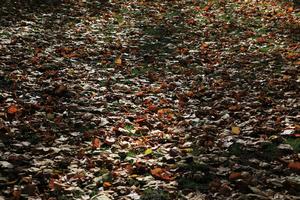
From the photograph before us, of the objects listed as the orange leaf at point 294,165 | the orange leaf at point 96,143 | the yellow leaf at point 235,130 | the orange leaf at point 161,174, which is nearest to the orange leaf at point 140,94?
the orange leaf at point 96,143

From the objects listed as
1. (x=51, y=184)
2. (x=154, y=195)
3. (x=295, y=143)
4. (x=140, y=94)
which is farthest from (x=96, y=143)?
(x=295, y=143)

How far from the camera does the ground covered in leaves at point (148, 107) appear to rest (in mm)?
5016

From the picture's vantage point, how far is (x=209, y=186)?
484 cm

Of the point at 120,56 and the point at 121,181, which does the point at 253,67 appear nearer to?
the point at 120,56

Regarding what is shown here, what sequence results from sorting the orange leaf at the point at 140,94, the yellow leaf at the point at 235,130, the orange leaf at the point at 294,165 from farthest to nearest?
1. the orange leaf at the point at 140,94
2. the yellow leaf at the point at 235,130
3. the orange leaf at the point at 294,165

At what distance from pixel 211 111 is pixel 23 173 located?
3.56 meters

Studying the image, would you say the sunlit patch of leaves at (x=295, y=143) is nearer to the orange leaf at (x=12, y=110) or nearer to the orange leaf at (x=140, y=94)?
the orange leaf at (x=140, y=94)

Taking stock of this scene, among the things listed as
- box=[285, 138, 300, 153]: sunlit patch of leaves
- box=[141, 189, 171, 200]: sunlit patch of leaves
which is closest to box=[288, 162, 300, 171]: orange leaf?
box=[285, 138, 300, 153]: sunlit patch of leaves

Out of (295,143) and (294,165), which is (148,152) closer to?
(294,165)

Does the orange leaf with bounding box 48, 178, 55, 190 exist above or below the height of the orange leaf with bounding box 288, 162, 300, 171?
below

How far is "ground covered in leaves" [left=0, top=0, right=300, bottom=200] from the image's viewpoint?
5.02 m

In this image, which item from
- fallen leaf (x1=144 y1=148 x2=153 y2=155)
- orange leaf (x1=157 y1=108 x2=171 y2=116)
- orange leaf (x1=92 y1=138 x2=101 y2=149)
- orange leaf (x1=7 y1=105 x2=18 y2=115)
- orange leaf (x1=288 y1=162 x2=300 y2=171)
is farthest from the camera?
orange leaf (x1=157 y1=108 x2=171 y2=116)

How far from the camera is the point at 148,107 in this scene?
7488mm

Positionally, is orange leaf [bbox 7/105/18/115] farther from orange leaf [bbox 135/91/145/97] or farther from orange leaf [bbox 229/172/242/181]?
orange leaf [bbox 229/172/242/181]
